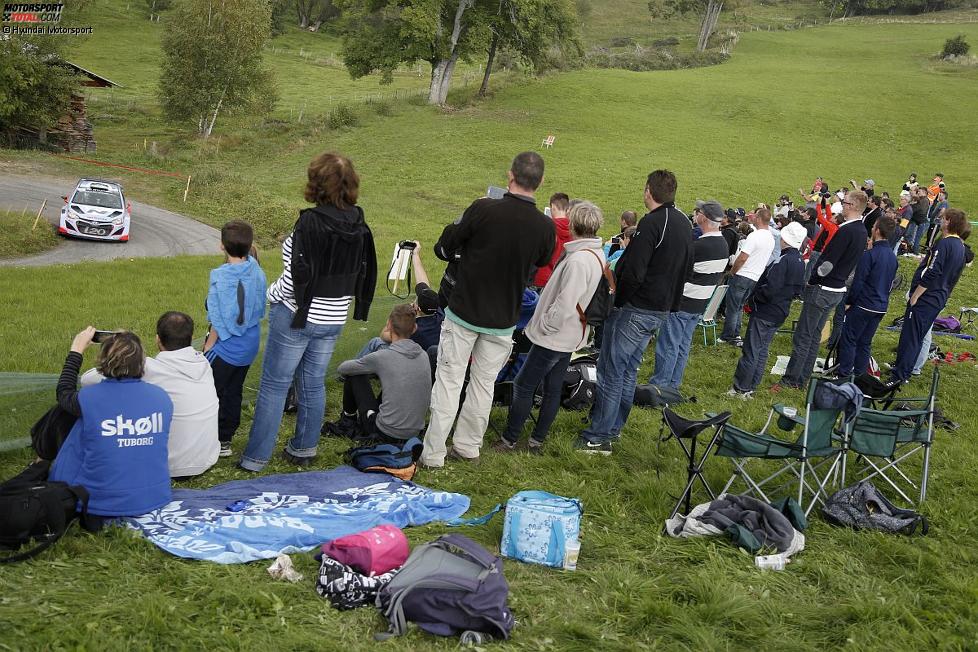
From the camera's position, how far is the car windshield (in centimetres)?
2103

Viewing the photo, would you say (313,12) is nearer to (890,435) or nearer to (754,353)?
(754,353)

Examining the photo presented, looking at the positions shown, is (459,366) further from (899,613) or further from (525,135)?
(525,135)

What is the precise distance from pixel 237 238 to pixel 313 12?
78.7 m

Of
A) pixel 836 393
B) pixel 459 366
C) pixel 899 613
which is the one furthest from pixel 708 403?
pixel 899 613

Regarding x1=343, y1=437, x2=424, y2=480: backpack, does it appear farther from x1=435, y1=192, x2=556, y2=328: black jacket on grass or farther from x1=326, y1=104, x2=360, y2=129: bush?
x1=326, y1=104, x2=360, y2=129: bush

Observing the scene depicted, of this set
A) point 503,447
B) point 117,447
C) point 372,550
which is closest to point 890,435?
point 503,447

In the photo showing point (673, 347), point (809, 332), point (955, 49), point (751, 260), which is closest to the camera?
point (673, 347)

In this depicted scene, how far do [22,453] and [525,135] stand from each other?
3555cm

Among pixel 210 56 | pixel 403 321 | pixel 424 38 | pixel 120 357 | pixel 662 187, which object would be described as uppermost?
pixel 424 38

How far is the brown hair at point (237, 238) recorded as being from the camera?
625 centimetres

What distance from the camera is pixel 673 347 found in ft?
28.8

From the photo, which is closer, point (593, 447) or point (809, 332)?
point (593, 447)

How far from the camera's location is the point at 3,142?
1292 inches

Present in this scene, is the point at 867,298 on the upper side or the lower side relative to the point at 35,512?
upper
